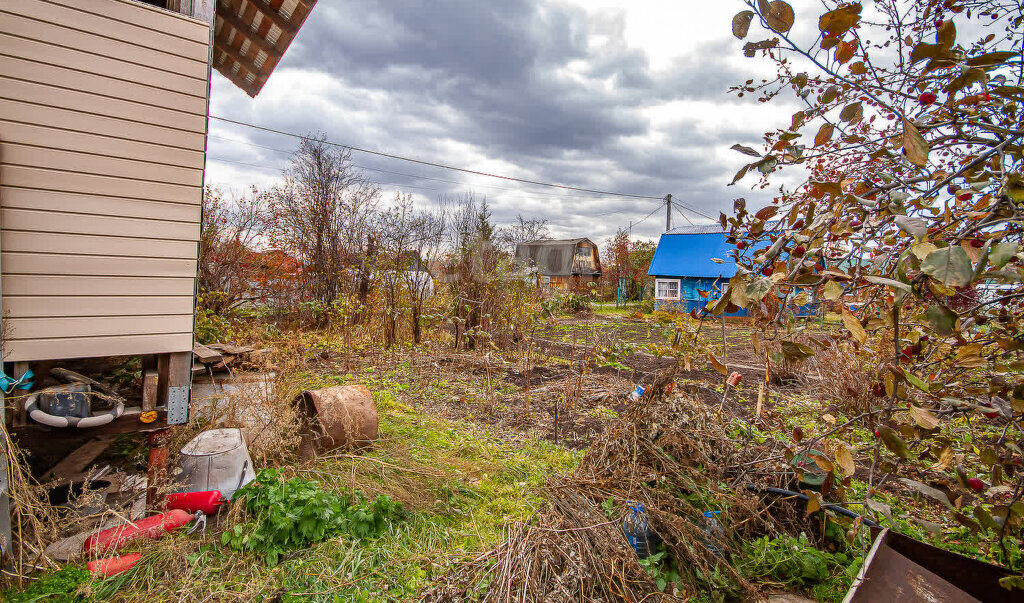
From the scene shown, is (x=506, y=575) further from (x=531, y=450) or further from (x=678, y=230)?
(x=678, y=230)

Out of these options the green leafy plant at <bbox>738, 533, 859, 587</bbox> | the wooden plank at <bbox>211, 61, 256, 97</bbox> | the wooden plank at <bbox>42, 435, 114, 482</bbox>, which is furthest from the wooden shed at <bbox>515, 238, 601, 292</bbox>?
the green leafy plant at <bbox>738, 533, 859, 587</bbox>

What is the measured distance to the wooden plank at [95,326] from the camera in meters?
2.58

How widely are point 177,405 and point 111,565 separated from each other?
3.23 ft

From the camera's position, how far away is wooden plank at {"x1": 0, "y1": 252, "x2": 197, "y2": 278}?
101 inches

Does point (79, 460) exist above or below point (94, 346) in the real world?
below

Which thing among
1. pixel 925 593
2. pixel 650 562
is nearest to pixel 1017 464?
pixel 925 593

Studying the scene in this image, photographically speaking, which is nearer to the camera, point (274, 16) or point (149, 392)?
point (149, 392)

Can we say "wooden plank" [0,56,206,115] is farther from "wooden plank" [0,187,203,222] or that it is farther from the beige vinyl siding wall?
"wooden plank" [0,187,203,222]

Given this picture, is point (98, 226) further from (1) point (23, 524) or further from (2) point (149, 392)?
(1) point (23, 524)

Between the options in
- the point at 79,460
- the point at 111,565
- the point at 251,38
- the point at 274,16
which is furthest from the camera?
the point at 251,38

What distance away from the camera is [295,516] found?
261cm

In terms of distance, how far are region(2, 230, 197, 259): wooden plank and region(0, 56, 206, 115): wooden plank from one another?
868 millimetres

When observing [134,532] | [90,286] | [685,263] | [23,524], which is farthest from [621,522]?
[685,263]

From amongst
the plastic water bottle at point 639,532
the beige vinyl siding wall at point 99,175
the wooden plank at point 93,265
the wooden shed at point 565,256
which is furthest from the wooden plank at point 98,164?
the wooden shed at point 565,256
